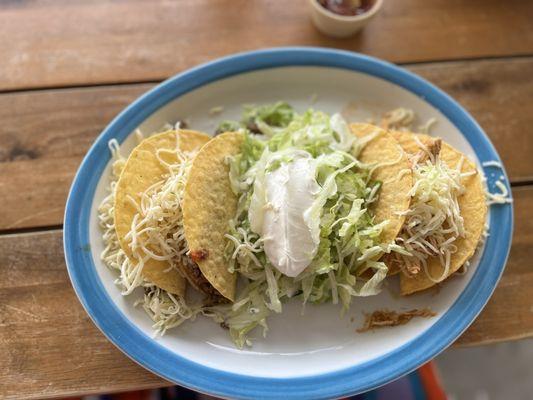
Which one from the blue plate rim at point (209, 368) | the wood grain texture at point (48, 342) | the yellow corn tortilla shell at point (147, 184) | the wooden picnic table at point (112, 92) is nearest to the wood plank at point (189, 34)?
the wooden picnic table at point (112, 92)

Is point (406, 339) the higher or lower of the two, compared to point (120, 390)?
higher

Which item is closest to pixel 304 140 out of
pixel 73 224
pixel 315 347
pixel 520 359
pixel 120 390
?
pixel 315 347

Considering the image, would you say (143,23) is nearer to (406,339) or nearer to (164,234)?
(164,234)

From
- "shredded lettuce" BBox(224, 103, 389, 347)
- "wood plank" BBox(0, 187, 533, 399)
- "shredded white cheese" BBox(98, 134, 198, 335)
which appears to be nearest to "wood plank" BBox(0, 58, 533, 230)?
"wood plank" BBox(0, 187, 533, 399)

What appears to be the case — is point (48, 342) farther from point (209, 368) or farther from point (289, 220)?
point (289, 220)

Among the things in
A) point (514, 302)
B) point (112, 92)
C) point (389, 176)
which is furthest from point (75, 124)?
point (514, 302)

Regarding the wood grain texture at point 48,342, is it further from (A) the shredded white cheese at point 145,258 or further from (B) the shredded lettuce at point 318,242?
(B) the shredded lettuce at point 318,242

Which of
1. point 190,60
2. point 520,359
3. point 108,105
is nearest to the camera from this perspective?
point 108,105
